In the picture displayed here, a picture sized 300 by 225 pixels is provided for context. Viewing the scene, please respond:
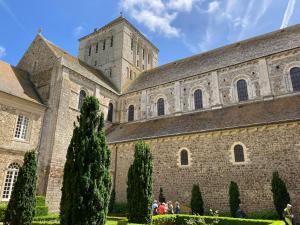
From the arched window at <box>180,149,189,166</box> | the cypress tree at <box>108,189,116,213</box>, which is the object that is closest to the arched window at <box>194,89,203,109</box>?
the arched window at <box>180,149,189,166</box>

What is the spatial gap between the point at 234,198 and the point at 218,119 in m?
5.78

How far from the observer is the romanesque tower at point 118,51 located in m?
29.3

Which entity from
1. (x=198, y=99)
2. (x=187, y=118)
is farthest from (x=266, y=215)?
(x=198, y=99)

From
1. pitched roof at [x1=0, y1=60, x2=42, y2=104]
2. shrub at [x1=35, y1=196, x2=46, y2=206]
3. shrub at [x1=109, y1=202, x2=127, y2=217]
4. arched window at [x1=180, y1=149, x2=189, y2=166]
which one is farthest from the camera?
pitched roof at [x1=0, y1=60, x2=42, y2=104]

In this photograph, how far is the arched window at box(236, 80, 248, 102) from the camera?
19353mm

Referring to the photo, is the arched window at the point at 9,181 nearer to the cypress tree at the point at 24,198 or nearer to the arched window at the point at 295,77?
the cypress tree at the point at 24,198

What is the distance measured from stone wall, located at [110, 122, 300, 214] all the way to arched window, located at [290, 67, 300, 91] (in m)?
5.22

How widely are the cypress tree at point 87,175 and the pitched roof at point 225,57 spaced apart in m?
15.5

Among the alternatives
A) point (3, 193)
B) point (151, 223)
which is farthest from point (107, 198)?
point (3, 193)

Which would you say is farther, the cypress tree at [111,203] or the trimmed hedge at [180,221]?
the cypress tree at [111,203]

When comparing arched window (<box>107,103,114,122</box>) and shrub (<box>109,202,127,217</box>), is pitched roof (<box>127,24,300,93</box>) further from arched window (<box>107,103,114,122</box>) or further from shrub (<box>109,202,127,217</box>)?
shrub (<box>109,202,127,217</box>)

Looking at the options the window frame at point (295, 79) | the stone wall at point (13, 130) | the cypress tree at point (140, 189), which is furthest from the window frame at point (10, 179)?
the window frame at point (295, 79)

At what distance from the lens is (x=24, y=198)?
9953 mm

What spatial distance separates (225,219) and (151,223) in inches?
135
